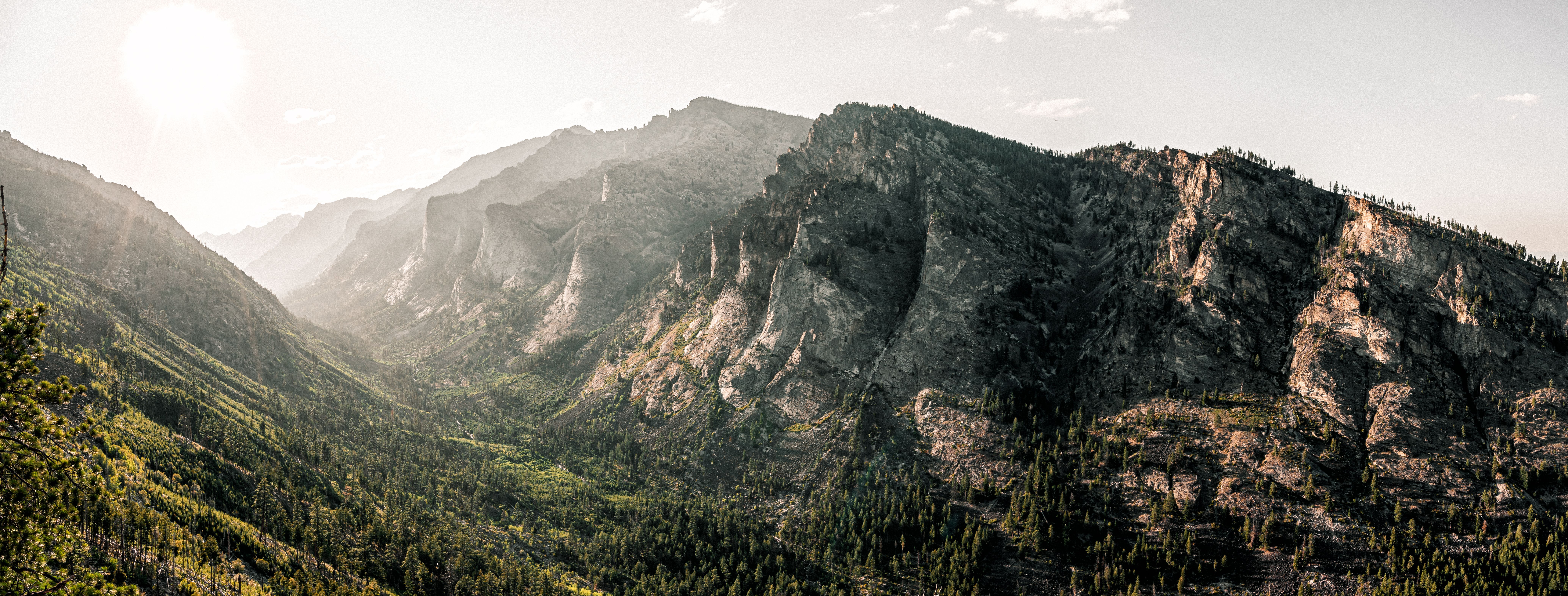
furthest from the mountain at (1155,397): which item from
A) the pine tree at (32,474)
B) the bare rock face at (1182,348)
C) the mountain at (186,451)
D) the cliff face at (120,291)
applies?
the pine tree at (32,474)

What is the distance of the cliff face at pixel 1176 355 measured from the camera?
12406 centimetres

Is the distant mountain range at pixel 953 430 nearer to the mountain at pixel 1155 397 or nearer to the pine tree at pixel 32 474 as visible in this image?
the mountain at pixel 1155 397

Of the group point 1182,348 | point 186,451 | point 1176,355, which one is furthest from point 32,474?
point 1182,348

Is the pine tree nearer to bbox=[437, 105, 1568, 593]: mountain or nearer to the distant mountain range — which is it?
the distant mountain range

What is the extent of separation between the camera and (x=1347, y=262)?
14675cm

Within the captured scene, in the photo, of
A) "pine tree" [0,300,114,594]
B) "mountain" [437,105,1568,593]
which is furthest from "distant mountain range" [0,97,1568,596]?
"pine tree" [0,300,114,594]

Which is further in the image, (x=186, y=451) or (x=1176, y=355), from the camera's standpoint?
(x=1176, y=355)

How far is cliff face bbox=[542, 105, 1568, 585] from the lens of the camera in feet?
407

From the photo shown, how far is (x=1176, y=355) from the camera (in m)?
149

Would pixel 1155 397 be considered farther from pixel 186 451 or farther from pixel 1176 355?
pixel 186 451

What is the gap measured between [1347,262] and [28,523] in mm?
191407

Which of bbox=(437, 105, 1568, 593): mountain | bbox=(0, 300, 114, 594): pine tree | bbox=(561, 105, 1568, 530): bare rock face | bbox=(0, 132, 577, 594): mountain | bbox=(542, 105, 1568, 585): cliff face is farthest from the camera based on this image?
bbox=(561, 105, 1568, 530): bare rock face

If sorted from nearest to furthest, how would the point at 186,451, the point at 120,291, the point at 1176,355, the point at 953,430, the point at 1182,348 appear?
the point at 186,451 < the point at 1176,355 < the point at 1182,348 < the point at 953,430 < the point at 120,291

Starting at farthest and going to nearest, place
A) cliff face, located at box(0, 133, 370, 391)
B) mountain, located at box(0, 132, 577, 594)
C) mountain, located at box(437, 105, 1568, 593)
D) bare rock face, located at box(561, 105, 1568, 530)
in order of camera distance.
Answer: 1. cliff face, located at box(0, 133, 370, 391)
2. bare rock face, located at box(561, 105, 1568, 530)
3. mountain, located at box(437, 105, 1568, 593)
4. mountain, located at box(0, 132, 577, 594)
